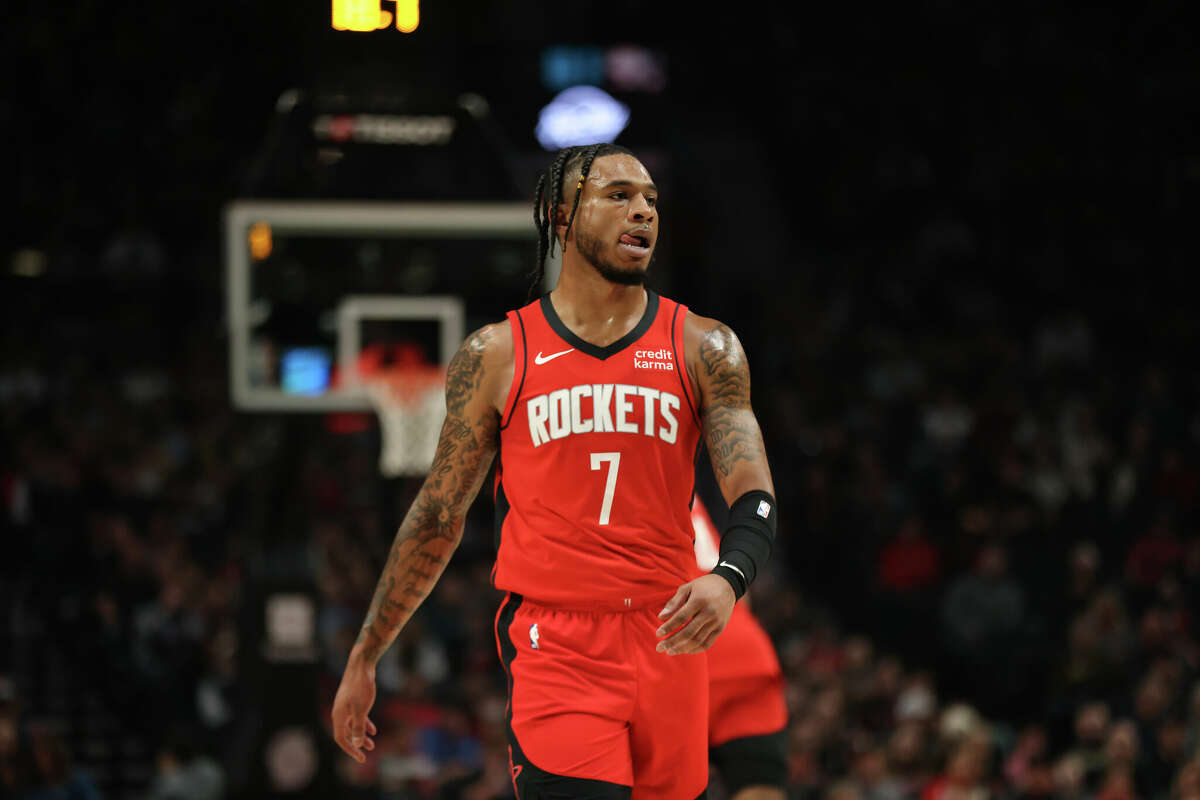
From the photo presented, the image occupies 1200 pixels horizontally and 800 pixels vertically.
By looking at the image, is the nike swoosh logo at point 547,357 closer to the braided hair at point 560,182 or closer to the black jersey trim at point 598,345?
the black jersey trim at point 598,345

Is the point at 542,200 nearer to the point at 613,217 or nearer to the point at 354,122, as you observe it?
the point at 613,217

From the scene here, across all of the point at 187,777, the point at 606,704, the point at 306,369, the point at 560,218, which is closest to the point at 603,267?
the point at 560,218

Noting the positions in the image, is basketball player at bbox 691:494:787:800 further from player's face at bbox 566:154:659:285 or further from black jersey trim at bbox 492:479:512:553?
player's face at bbox 566:154:659:285

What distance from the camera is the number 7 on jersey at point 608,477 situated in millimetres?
3637

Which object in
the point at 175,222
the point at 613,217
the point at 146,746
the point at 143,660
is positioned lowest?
the point at 146,746

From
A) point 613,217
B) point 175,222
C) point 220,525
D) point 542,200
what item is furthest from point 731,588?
point 175,222

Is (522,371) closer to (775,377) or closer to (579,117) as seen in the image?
(775,377)

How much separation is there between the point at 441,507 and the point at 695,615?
0.93 metres

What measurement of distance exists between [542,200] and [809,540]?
435 inches

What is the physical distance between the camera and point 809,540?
1462cm

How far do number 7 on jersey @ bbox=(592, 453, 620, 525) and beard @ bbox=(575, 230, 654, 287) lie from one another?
1.47 feet

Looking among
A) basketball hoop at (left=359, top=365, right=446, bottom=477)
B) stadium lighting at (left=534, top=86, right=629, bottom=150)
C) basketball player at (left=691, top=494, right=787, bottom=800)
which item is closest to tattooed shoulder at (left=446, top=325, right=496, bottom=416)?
basketball player at (left=691, top=494, right=787, bottom=800)

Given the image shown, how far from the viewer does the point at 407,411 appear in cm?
977

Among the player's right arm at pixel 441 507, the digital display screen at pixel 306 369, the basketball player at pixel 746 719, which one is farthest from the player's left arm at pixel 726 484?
the digital display screen at pixel 306 369
